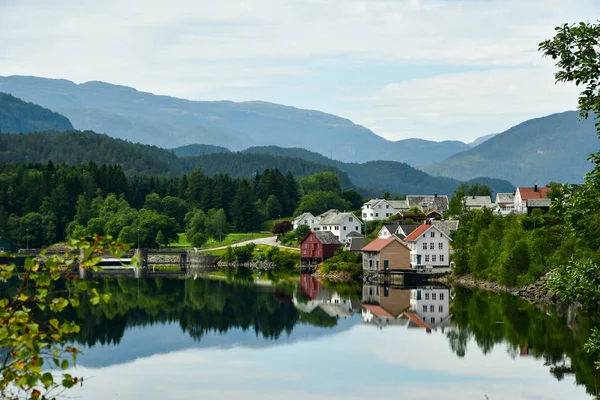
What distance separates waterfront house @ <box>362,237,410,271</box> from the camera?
93.9 metres

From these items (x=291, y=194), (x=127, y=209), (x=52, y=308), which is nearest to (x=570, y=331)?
(x=52, y=308)

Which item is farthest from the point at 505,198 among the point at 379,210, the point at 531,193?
the point at 379,210

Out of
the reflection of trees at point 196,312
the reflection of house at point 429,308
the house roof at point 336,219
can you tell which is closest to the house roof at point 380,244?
the reflection of trees at point 196,312

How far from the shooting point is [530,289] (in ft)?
233

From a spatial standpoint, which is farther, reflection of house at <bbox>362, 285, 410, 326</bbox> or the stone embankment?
the stone embankment

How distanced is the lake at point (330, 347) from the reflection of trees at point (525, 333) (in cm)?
9

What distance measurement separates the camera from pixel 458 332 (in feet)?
179

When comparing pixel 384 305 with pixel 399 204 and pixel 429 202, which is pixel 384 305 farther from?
pixel 429 202

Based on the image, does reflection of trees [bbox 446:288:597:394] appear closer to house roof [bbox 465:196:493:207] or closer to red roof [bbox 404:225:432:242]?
red roof [bbox 404:225:432:242]

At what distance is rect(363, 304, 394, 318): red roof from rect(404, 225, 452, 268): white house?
2395 cm

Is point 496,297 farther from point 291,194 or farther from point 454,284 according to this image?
point 291,194

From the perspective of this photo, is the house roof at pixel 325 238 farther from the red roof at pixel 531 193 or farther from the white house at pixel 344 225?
the red roof at pixel 531 193

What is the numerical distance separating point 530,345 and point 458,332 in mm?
7270

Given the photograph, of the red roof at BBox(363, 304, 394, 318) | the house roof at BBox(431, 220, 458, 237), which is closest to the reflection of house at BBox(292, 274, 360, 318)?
the red roof at BBox(363, 304, 394, 318)
